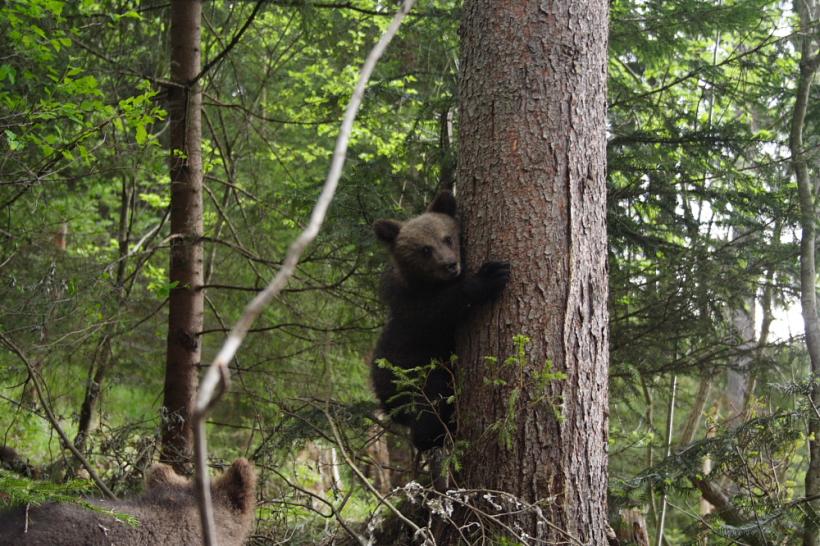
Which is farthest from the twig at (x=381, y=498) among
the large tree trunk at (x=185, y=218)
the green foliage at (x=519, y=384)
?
the large tree trunk at (x=185, y=218)

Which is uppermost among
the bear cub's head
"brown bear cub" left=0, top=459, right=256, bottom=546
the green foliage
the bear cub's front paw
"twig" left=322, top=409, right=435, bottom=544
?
the bear cub's head

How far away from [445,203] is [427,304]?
0.98 m

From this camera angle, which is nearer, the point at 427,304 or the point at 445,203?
→ the point at 427,304

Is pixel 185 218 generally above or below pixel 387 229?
above

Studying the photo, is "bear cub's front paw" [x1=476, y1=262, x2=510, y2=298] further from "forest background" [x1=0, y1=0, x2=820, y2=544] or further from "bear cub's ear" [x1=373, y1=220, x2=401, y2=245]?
"bear cub's ear" [x1=373, y1=220, x2=401, y2=245]

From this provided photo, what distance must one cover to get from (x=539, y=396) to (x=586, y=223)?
116 centimetres

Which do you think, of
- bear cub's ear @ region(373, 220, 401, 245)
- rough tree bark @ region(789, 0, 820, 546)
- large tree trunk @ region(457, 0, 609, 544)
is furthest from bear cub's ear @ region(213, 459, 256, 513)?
rough tree bark @ region(789, 0, 820, 546)

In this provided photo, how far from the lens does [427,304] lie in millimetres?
5453

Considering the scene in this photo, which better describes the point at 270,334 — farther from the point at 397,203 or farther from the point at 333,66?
the point at 333,66

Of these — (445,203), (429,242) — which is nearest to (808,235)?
(445,203)

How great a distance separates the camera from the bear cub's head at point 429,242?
5.43 m

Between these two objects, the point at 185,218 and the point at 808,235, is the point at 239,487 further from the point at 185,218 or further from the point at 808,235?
the point at 808,235

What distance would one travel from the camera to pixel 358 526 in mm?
7156

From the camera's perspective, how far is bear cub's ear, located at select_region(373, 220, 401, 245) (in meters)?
6.25
